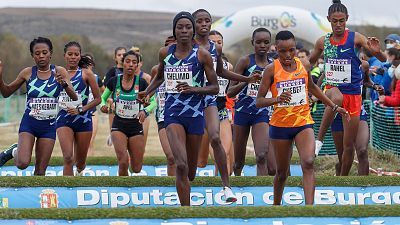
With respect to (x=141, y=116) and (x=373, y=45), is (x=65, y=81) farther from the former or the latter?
(x=373, y=45)

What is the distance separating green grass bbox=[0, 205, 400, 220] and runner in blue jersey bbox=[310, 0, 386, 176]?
2900mm

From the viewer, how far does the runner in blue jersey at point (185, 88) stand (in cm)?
1107

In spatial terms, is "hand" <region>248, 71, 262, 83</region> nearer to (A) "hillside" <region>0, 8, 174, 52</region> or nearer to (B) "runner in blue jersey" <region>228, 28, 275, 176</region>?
(B) "runner in blue jersey" <region>228, 28, 275, 176</region>

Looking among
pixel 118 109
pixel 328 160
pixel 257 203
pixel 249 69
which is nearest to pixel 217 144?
pixel 257 203

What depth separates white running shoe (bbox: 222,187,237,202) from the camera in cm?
1134

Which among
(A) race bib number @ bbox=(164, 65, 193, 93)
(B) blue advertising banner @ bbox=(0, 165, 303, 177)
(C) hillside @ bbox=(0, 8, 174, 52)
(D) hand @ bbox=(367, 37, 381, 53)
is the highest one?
(D) hand @ bbox=(367, 37, 381, 53)

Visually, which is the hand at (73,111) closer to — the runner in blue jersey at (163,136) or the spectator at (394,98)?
the runner in blue jersey at (163,136)

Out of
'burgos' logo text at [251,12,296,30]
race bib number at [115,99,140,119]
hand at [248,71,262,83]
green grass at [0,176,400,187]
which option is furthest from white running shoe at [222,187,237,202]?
'burgos' logo text at [251,12,296,30]

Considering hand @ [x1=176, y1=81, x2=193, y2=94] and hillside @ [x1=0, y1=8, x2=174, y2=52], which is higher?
hand @ [x1=176, y1=81, x2=193, y2=94]

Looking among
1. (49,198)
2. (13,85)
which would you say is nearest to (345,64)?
(49,198)

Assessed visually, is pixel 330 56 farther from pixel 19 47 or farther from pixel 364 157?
pixel 19 47

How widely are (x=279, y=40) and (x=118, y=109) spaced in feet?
13.8

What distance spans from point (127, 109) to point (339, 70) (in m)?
3.29

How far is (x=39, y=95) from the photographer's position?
42.5ft
